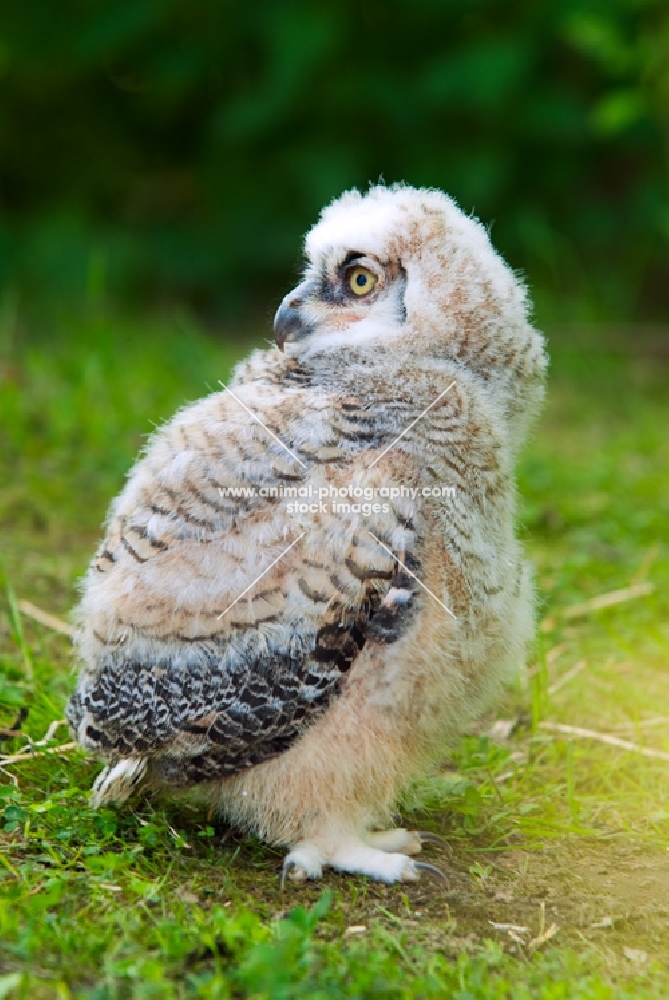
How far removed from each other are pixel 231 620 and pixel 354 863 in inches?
26.2

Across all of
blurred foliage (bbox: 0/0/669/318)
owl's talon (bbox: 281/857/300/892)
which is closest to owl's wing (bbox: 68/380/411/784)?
owl's talon (bbox: 281/857/300/892)

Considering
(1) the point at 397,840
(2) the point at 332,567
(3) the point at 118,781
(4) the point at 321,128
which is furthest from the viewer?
(4) the point at 321,128

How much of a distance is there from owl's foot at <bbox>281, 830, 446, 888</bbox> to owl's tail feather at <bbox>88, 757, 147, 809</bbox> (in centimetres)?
40

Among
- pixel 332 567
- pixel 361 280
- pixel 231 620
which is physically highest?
pixel 361 280

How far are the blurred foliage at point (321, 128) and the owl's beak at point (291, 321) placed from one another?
14.9ft

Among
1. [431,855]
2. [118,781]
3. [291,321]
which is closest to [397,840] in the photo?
[431,855]

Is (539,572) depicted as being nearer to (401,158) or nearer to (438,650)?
(438,650)

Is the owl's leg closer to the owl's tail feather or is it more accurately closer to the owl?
the owl

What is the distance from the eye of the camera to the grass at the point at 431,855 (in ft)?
7.44

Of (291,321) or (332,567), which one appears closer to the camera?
(332,567)

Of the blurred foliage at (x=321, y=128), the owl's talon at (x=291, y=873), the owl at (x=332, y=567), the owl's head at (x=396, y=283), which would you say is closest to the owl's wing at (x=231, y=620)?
the owl at (x=332, y=567)

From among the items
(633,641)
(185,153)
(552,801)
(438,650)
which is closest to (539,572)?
(633,641)

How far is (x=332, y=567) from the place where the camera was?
2576 millimetres

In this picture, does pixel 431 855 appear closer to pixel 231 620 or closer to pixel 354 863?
pixel 354 863
